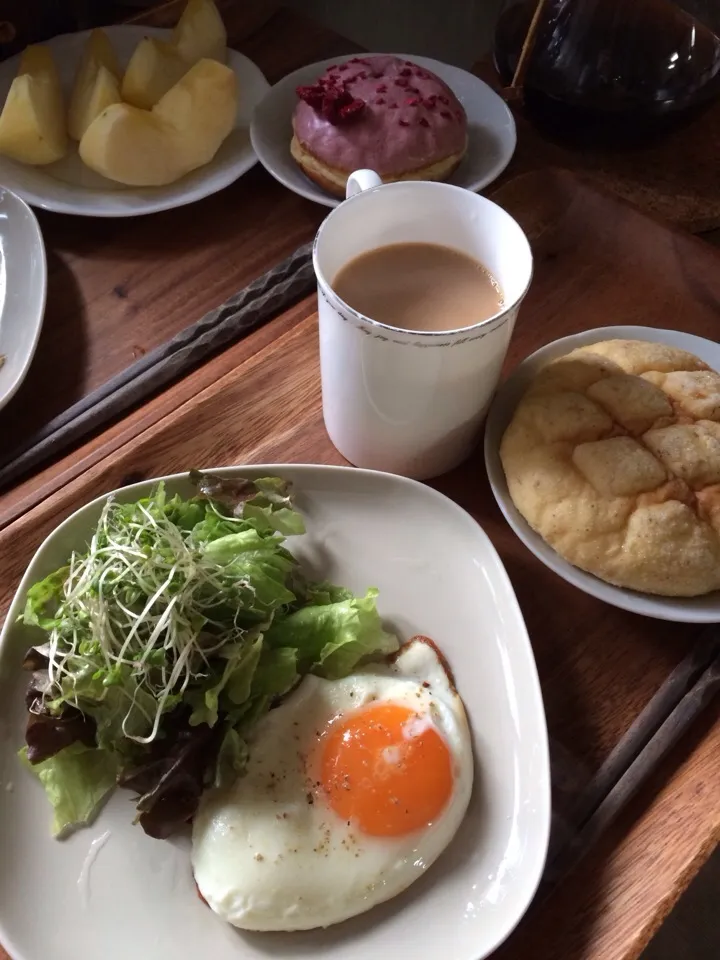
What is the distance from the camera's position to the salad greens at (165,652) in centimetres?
85

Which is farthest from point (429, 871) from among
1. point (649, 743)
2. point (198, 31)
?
point (198, 31)

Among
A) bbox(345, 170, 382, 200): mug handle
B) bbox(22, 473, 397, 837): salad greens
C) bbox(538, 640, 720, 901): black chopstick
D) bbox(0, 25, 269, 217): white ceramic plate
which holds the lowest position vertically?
bbox(538, 640, 720, 901): black chopstick

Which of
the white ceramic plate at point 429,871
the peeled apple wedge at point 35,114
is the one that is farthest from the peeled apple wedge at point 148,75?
the white ceramic plate at point 429,871

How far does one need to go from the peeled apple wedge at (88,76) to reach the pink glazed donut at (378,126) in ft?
1.25

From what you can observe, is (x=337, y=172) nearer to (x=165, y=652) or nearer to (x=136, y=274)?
(x=136, y=274)

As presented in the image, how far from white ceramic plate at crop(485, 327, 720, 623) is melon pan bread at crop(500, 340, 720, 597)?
2cm

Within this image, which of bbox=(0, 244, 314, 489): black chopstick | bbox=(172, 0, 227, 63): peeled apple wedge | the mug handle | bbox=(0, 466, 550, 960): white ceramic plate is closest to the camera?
bbox=(0, 466, 550, 960): white ceramic plate

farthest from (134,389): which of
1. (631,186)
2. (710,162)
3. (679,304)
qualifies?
(710,162)

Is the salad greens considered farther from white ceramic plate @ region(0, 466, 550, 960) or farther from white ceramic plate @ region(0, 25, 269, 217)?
white ceramic plate @ region(0, 25, 269, 217)

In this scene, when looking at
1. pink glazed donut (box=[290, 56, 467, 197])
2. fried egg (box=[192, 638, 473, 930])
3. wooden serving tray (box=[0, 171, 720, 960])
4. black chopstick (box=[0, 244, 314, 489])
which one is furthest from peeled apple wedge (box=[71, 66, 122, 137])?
fried egg (box=[192, 638, 473, 930])

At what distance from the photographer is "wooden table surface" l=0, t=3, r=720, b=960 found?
0.85m

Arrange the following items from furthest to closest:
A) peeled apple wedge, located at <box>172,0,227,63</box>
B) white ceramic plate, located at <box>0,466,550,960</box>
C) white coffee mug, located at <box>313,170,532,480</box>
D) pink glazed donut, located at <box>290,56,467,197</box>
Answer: peeled apple wedge, located at <box>172,0,227,63</box>, pink glazed donut, located at <box>290,56,467,197</box>, white coffee mug, located at <box>313,170,532,480</box>, white ceramic plate, located at <box>0,466,550,960</box>

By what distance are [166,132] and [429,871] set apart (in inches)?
49.9

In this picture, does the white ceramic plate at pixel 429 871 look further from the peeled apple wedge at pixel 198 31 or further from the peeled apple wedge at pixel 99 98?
the peeled apple wedge at pixel 198 31
